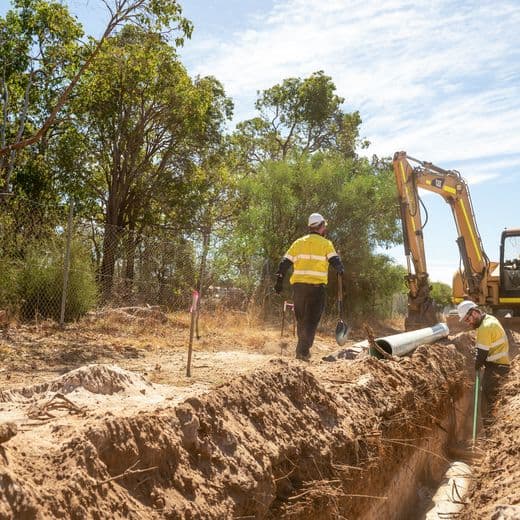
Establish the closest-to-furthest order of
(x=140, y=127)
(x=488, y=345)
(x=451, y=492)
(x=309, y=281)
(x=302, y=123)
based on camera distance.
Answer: (x=451, y=492) → (x=488, y=345) → (x=309, y=281) → (x=140, y=127) → (x=302, y=123)

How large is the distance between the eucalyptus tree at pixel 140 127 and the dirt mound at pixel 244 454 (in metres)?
11.9

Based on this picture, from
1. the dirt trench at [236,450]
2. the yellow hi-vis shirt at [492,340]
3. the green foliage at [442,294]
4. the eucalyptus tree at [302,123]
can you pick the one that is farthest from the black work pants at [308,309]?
the green foliage at [442,294]

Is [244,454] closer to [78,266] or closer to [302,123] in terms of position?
[78,266]

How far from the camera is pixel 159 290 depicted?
48.9ft

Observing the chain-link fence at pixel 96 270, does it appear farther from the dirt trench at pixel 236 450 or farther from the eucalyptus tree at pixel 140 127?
the dirt trench at pixel 236 450

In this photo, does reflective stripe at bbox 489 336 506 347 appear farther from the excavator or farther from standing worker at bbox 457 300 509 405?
the excavator

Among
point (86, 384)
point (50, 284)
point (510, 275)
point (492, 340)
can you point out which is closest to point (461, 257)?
point (510, 275)

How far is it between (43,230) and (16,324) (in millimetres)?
1851

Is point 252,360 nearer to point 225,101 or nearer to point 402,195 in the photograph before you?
point 402,195

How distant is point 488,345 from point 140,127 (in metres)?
12.3

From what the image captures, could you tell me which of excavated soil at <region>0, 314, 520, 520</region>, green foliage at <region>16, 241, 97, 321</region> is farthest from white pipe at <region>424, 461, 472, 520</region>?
green foliage at <region>16, 241, 97, 321</region>

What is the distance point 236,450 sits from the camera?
4090 mm

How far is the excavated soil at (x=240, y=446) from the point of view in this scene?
119 inches

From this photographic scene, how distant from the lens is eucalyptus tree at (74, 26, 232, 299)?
1670 centimetres
